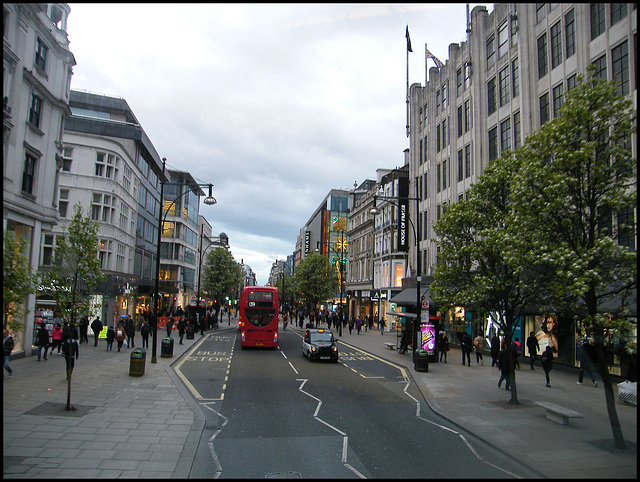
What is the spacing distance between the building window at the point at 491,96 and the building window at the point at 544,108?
17.3ft

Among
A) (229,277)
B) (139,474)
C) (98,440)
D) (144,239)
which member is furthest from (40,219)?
(229,277)

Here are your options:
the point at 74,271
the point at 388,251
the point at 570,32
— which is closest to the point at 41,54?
the point at 74,271

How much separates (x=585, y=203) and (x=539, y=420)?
5957mm

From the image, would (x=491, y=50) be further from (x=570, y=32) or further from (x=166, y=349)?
(x=166, y=349)

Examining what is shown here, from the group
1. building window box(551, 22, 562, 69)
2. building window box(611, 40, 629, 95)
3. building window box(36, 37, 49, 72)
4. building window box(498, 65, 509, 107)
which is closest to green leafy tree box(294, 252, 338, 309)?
building window box(498, 65, 509, 107)

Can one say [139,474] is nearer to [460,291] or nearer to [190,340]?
[460,291]

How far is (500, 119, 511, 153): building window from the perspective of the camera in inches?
1099

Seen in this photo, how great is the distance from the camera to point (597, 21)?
2047cm

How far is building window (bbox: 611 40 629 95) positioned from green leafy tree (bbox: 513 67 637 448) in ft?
30.5

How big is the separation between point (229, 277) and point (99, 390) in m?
44.4

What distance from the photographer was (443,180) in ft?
121

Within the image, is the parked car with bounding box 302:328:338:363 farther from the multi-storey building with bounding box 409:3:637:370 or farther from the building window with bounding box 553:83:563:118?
the building window with bounding box 553:83:563:118

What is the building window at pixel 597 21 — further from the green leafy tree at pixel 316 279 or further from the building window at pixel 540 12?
the green leafy tree at pixel 316 279

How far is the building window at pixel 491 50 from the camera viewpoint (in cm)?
3018
